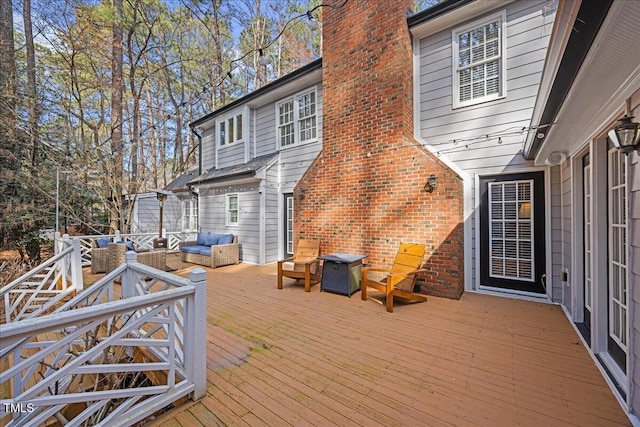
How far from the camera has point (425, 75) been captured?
5309 millimetres

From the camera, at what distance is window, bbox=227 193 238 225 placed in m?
8.30

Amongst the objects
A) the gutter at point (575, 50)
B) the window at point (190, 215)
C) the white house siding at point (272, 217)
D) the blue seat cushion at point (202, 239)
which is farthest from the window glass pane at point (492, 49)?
the window at point (190, 215)

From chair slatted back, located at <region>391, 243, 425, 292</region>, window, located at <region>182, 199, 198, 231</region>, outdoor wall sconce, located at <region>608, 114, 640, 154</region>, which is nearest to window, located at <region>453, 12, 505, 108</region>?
chair slatted back, located at <region>391, 243, 425, 292</region>

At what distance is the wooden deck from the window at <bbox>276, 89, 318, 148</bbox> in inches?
191

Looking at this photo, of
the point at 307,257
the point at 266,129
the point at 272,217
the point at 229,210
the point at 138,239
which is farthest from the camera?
the point at 138,239

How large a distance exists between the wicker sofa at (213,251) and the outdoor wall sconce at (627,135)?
747 cm

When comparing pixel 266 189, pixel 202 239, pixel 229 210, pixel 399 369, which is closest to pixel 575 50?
pixel 399 369

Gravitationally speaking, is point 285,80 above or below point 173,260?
above

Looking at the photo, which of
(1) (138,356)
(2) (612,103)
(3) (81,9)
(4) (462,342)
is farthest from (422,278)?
(3) (81,9)

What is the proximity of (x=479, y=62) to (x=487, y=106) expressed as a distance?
84 centimetres

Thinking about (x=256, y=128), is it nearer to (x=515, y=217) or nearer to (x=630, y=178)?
Answer: (x=515, y=217)

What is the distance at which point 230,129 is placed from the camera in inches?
362

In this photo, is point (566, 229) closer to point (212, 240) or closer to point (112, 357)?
point (112, 357)

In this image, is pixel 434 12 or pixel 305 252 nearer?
pixel 434 12
